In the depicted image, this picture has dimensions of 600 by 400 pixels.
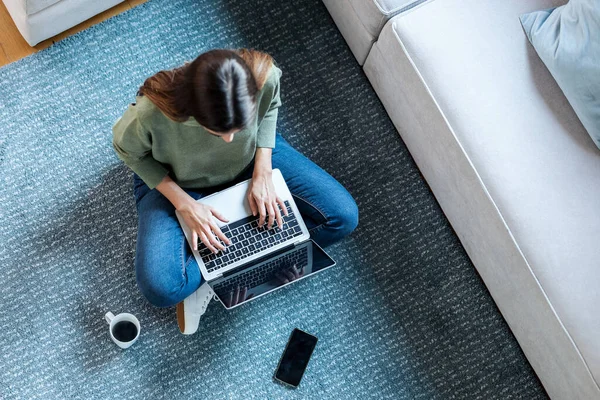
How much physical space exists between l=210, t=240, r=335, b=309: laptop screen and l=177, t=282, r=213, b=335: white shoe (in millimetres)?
83

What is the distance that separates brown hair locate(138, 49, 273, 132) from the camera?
43.6 inches

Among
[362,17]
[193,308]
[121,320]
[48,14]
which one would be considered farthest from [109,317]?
[362,17]

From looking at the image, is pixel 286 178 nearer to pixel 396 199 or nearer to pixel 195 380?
pixel 396 199

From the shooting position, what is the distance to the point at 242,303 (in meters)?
1.65

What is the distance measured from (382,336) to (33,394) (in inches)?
35.3

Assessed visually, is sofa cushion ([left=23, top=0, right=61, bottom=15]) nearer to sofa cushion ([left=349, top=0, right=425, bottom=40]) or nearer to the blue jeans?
the blue jeans

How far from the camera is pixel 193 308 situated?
Result: 1.65 metres

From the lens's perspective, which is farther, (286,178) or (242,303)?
(242,303)

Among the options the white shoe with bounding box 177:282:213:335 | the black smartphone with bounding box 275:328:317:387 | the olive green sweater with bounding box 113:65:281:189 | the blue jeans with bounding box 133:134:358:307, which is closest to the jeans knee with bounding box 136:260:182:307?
the blue jeans with bounding box 133:134:358:307

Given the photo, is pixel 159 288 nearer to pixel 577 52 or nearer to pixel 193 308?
pixel 193 308

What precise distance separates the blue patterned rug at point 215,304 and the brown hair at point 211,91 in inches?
24.6

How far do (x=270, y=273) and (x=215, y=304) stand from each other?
8.8 inches

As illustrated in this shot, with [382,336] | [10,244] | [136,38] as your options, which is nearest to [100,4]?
[136,38]

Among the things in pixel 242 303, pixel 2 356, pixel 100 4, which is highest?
pixel 100 4
